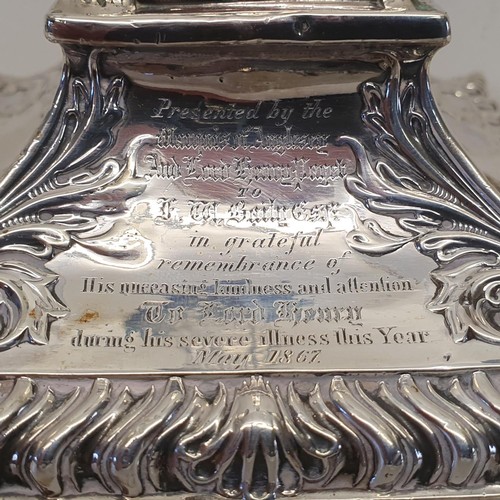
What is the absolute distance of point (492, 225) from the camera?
3.19 feet

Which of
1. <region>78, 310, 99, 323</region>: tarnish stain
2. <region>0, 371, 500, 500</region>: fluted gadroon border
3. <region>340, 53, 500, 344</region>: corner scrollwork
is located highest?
<region>340, 53, 500, 344</region>: corner scrollwork

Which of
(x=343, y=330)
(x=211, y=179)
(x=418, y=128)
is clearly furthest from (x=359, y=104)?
(x=343, y=330)

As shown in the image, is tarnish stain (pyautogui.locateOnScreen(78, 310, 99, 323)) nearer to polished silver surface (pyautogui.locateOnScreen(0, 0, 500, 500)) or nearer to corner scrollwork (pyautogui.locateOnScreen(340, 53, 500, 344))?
polished silver surface (pyautogui.locateOnScreen(0, 0, 500, 500))

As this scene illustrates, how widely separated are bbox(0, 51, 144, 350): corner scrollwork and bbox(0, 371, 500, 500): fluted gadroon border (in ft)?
0.70

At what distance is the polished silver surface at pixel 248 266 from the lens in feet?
2.42

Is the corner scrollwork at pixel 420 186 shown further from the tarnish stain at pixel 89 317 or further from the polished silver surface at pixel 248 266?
the tarnish stain at pixel 89 317

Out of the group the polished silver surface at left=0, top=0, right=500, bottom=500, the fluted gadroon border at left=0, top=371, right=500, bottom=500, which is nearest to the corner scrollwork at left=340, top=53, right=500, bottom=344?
the polished silver surface at left=0, top=0, right=500, bottom=500

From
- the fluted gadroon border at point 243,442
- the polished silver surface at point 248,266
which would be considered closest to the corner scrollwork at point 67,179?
the polished silver surface at point 248,266

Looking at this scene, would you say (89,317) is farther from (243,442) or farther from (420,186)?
(420,186)

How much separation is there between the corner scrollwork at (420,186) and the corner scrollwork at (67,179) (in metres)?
0.29

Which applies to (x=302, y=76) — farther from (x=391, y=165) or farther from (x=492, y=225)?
(x=492, y=225)

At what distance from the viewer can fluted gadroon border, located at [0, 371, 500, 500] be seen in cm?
73

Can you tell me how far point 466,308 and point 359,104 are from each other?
0.99ft

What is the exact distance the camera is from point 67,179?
3.26ft
